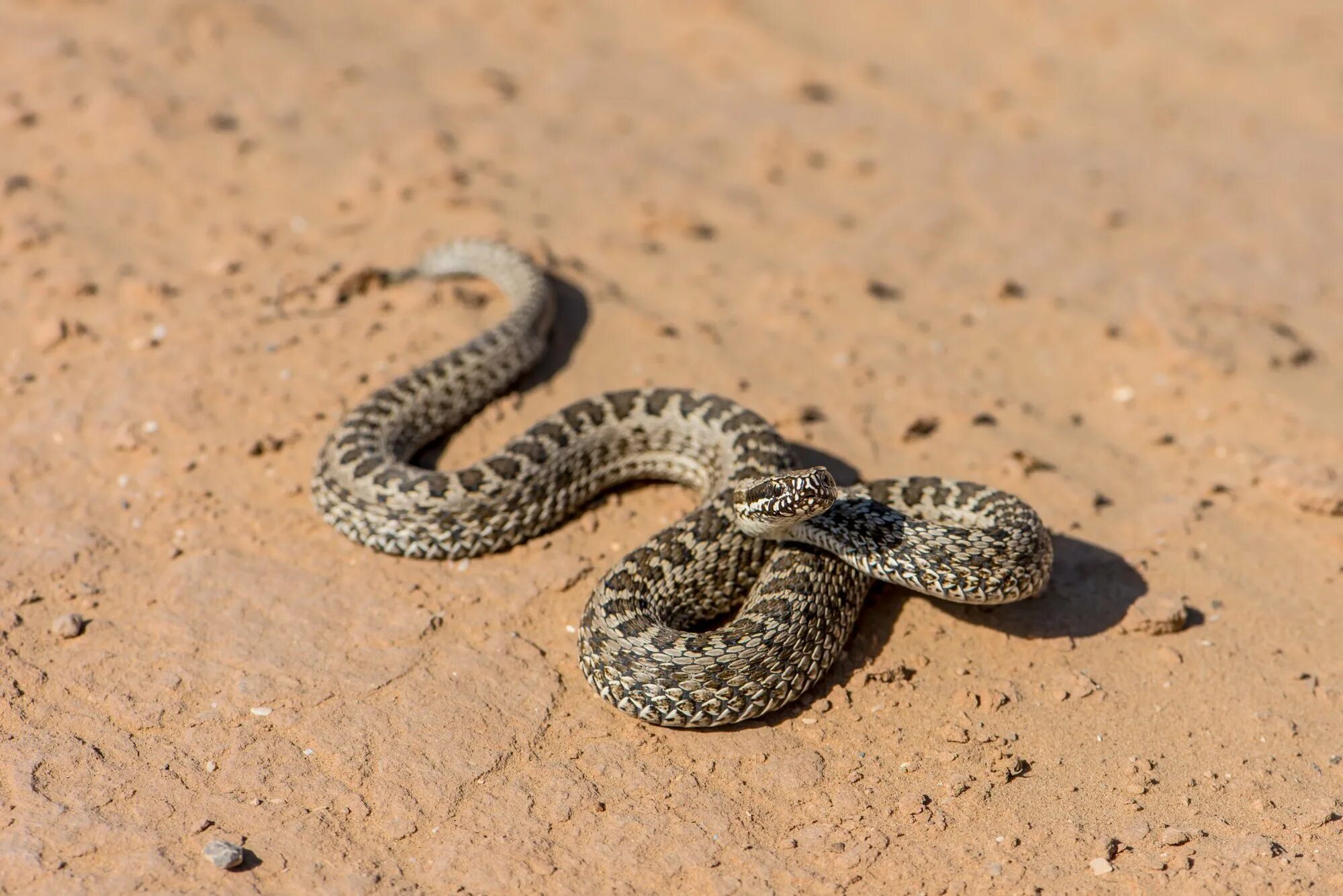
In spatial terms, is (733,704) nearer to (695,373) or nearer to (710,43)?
(695,373)

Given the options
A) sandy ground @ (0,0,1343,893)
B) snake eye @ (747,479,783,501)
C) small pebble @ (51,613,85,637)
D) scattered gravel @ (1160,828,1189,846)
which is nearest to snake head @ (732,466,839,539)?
snake eye @ (747,479,783,501)

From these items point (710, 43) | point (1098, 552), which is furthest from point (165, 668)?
point (710, 43)

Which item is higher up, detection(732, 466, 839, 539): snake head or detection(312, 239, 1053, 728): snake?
detection(732, 466, 839, 539): snake head

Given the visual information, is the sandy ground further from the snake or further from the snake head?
the snake head

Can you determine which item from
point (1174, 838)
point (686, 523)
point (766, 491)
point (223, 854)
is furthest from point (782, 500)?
point (223, 854)

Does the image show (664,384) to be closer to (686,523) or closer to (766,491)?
(686,523)

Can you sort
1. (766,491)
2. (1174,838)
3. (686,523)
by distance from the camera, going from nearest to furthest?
1. (1174,838)
2. (766,491)
3. (686,523)
